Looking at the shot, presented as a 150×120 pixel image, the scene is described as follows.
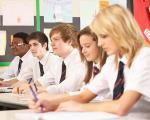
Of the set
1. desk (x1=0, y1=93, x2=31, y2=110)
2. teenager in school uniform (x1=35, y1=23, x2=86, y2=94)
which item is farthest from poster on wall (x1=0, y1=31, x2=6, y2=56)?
desk (x1=0, y1=93, x2=31, y2=110)

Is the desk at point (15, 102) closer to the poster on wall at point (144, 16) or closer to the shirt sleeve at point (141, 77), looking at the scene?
the shirt sleeve at point (141, 77)

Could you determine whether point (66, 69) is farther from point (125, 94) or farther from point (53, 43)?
point (125, 94)

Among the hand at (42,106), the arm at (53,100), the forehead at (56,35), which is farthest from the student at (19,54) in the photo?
the hand at (42,106)

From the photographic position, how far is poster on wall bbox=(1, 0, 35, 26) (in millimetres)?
5098

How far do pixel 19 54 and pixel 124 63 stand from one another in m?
3.11

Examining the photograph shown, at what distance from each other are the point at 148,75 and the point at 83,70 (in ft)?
4.62

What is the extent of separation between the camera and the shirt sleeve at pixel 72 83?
10.1 ft

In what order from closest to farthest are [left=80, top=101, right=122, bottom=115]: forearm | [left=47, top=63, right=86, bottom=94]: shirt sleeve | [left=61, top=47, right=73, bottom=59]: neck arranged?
1. [left=80, top=101, right=122, bottom=115]: forearm
2. [left=47, top=63, right=86, bottom=94]: shirt sleeve
3. [left=61, top=47, right=73, bottom=59]: neck

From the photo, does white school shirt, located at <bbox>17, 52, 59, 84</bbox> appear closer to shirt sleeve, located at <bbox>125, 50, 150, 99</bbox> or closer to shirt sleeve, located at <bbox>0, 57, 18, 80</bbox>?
shirt sleeve, located at <bbox>0, 57, 18, 80</bbox>

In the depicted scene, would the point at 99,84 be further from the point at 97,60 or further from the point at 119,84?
the point at 97,60

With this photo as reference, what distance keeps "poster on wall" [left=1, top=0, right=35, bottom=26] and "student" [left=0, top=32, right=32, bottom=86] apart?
26cm

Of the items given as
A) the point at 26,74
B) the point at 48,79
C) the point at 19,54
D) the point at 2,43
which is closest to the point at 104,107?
the point at 48,79

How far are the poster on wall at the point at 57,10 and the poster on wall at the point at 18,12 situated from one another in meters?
0.20

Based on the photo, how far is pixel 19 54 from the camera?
485 centimetres
